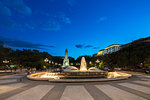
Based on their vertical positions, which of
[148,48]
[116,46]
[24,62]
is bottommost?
[24,62]

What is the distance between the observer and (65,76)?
18.4 m

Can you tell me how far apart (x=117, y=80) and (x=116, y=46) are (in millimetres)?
126261

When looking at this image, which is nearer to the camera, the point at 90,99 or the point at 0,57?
the point at 90,99

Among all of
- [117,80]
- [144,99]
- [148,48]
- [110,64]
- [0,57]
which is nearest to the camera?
[144,99]

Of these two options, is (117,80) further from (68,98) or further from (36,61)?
(36,61)

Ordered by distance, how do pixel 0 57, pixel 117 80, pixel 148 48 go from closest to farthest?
pixel 117 80, pixel 0 57, pixel 148 48

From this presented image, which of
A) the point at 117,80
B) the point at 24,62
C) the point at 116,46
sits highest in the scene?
the point at 116,46

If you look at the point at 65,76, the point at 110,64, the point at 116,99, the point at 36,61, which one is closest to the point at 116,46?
the point at 110,64

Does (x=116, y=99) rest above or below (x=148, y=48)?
below

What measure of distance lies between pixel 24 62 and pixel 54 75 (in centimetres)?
1853

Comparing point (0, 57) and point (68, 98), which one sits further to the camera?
point (0, 57)

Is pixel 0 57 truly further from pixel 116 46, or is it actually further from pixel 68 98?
pixel 116 46

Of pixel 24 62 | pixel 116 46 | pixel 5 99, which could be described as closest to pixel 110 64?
pixel 24 62

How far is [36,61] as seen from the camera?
3434 centimetres
